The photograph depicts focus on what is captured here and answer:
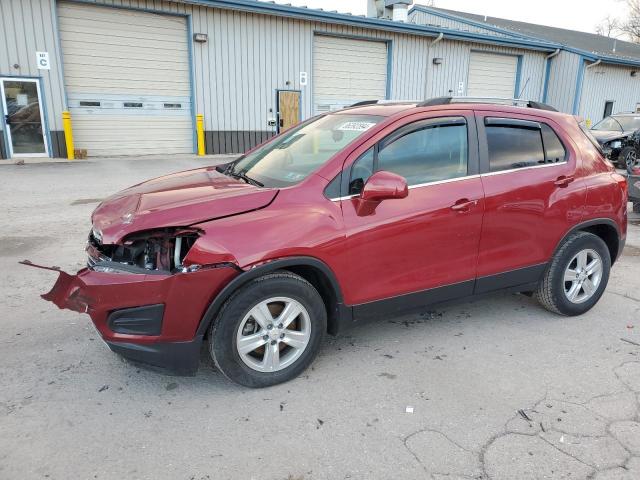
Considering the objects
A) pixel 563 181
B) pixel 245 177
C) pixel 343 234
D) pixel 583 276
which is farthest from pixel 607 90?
pixel 343 234

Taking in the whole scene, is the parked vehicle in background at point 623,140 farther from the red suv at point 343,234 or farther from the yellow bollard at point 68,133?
the yellow bollard at point 68,133

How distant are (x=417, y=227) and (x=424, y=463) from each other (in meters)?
1.48

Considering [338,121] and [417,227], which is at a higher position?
[338,121]

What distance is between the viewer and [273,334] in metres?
3.00

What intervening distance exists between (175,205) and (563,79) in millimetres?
26043

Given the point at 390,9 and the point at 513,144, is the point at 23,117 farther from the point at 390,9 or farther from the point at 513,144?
the point at 390,9

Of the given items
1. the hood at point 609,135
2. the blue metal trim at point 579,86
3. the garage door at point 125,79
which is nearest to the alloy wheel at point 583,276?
the hood at point 609,135

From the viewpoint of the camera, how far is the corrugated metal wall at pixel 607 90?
25016 mm

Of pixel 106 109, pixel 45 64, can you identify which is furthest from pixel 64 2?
pixel 106 109

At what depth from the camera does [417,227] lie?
3.28 meters

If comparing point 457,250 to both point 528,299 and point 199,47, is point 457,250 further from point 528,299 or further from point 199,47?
point 199,47

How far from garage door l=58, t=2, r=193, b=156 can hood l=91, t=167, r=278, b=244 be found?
43.9 ft

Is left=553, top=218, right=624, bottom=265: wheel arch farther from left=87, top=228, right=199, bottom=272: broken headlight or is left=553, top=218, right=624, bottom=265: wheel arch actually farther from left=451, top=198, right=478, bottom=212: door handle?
left=87, top=228, right=199, bottom=272: broken headlight

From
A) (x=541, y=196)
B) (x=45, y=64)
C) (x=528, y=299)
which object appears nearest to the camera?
(x=541, y=196)
